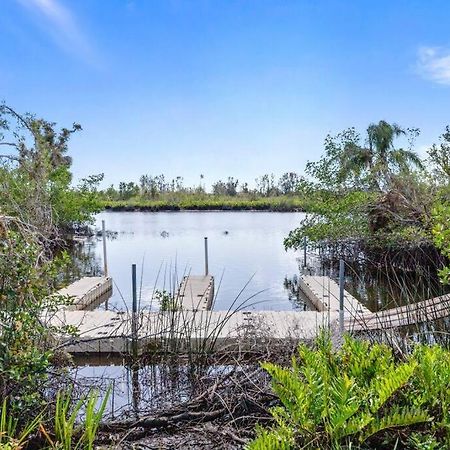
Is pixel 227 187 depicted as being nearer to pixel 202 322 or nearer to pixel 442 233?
pixel 202 322

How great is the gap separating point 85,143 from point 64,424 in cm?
1780

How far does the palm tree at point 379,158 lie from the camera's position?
13.3 metres

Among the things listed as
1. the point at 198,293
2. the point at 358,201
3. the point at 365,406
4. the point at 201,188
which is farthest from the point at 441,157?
the point at 201,188

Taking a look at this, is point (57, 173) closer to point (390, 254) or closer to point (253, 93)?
point (253, 93)

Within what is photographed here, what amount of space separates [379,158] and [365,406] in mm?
17702

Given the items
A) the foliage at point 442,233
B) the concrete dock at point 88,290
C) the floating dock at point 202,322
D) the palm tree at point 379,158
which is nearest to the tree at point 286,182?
the palm tree at point 379,158

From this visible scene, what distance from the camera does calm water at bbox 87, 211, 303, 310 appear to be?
32.3ft

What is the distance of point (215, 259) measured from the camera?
48.2 ft

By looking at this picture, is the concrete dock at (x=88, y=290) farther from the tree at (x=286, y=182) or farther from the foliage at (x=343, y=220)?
the tree at (x=286, y=182)

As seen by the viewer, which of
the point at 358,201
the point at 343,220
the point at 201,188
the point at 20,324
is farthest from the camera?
the point at 201,188

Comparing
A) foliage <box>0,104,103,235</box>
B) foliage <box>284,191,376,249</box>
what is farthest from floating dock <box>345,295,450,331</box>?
foliage <box>284,191,376,249</box>

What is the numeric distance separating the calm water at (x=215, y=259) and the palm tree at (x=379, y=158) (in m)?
3.15

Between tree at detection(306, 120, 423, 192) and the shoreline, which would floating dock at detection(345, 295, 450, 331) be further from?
the shoreline

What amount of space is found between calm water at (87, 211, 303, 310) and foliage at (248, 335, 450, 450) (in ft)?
12.1
